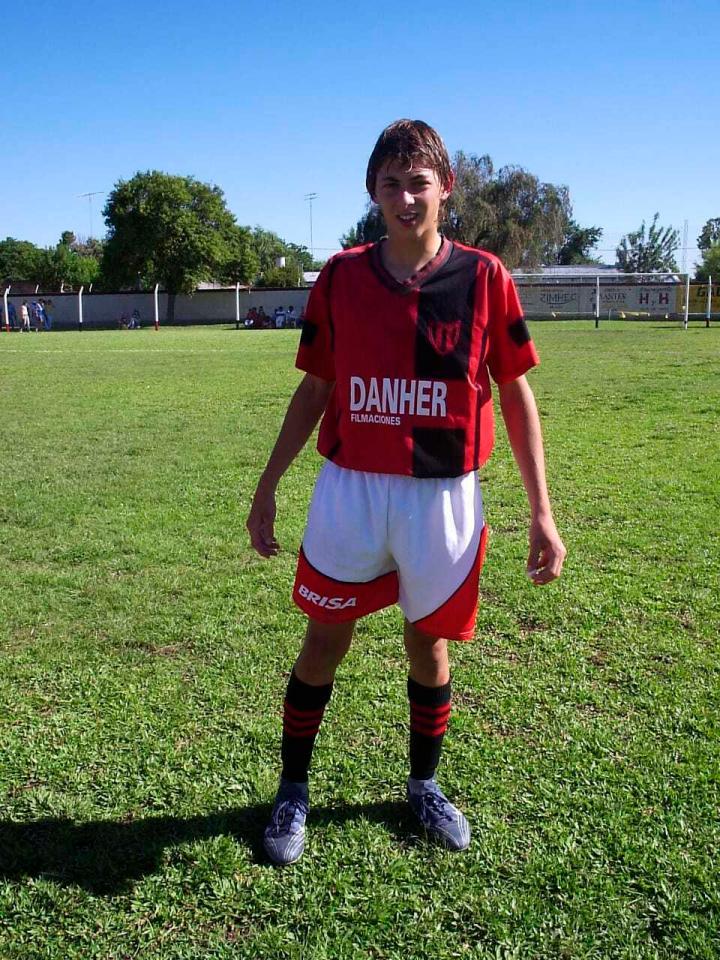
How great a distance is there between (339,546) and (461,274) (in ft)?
2.58

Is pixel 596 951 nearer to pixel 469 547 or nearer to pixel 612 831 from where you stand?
pixel 612 831

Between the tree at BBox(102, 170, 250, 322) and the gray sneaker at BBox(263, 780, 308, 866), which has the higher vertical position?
A: the tree at BBox(102, 170, 250, 322)

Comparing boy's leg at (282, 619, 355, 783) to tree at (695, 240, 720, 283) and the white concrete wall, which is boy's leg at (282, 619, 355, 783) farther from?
tree at (695, 240, 720, 283)

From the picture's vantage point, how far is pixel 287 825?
251 centimetres

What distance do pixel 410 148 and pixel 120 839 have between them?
2.12 m

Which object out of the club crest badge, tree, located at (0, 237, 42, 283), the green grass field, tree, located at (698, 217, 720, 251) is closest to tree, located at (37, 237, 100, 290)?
tree, located at (0, 237, 42, 283)

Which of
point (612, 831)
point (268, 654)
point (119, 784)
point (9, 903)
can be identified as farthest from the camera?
point (268, 654)

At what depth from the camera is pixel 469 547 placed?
234 cm

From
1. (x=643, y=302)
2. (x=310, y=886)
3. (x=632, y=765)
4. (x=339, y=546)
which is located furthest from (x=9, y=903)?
(x=643, y=302)

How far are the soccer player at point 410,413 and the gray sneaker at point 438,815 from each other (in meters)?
0.03

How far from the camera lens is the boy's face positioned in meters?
2.19

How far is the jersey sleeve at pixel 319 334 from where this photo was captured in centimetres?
236

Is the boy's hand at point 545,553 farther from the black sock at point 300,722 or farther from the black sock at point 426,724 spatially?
the black sock at point 300,722

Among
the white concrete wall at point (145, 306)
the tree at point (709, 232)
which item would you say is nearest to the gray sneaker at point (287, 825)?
the white concrete wall at point (145, 306)
